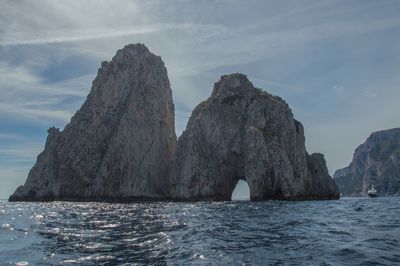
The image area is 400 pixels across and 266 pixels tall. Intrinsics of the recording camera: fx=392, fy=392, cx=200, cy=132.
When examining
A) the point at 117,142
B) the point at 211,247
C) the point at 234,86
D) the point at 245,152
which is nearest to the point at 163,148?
the point at 117,142

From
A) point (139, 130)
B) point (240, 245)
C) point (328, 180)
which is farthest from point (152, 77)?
point (240, 245)

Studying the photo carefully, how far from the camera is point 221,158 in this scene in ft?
408

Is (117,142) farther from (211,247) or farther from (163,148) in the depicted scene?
(211,247)

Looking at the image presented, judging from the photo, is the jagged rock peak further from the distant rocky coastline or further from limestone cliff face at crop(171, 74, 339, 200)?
the distant rocky coastline

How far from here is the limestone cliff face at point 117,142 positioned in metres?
139

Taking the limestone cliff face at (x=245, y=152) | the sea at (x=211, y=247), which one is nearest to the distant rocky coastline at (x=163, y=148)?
the limestone cliff face at (x=245, y=152)

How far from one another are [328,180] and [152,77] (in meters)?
74.3

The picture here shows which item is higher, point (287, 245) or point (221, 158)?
point (221, 158)

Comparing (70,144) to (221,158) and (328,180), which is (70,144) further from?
(328,180)

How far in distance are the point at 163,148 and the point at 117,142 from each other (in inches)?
668

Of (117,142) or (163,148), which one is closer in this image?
(117,142)

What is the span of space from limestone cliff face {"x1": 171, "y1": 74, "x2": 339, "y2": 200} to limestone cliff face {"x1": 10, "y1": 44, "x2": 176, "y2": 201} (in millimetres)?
16417

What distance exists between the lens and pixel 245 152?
11919cm

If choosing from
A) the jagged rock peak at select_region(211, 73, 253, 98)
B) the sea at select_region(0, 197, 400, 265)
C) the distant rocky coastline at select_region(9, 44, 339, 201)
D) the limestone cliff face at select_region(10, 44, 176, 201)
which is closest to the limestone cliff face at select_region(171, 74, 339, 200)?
the jagged rock peak at select_region(211, 73, 253, 98)
